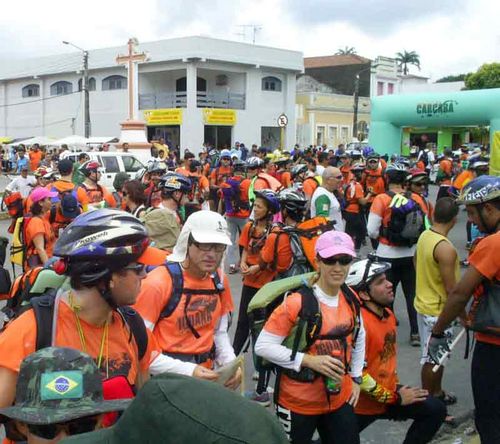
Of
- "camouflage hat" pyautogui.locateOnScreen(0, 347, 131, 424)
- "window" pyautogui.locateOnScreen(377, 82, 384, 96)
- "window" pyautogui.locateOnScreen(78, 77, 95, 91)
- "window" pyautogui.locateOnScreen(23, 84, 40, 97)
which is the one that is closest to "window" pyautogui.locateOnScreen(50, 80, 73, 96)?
"window" pyautogui.locateOnScreen(78, 77, 95, 91)

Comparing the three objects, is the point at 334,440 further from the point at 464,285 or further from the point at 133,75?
the point at 133,75

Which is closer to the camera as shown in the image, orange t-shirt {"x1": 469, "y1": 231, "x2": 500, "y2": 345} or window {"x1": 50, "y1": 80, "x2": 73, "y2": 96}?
orange t-shirt {"x1": 469, "y1": 231, "x2": 500, "y2": 345}

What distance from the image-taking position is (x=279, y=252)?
5199 mm

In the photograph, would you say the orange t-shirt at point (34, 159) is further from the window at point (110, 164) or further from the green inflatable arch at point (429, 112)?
the green inflatable arch at point (429, 112)

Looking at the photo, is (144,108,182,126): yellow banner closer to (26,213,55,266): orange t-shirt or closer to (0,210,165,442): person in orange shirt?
(26,213,55,266): orange t-shirt

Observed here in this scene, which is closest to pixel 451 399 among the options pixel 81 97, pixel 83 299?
pixel 83 299

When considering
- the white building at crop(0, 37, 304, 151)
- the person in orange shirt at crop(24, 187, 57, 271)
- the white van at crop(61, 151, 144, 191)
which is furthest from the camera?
the white building at crop(0, 37, 304, 151)

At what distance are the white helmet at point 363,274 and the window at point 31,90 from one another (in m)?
45.1

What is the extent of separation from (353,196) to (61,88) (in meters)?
37.4

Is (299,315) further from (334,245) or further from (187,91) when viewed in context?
(187,91)

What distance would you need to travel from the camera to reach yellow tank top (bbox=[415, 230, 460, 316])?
4809 mm

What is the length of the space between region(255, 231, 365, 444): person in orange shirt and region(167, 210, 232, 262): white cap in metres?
0.53

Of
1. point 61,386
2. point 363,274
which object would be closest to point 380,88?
point 363,274

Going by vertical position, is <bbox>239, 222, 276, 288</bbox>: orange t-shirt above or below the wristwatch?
above
